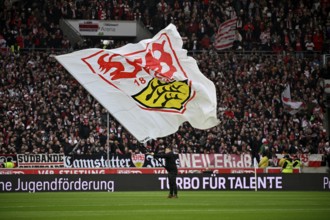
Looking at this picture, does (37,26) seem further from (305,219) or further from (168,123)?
(305,219)

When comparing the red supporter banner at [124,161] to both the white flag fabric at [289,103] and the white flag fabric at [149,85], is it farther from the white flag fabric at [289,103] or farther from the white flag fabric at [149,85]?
the white flag fabric at [149,85]

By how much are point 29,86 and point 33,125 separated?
388 centimetres

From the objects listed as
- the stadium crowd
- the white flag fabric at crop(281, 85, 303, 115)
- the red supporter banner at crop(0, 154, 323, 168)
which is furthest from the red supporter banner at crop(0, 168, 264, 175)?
the white flag fabric at crop(281, 85, 303, 115)

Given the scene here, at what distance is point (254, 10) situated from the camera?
6100cm

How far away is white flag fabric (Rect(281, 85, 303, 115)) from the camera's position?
53.7 m

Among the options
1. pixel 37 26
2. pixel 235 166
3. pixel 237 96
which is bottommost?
pixel 235 166

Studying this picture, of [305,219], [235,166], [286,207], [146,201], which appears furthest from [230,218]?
[235,166]

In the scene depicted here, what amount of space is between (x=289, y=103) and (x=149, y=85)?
27.0 meters

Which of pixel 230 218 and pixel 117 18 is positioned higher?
pixel 117 18

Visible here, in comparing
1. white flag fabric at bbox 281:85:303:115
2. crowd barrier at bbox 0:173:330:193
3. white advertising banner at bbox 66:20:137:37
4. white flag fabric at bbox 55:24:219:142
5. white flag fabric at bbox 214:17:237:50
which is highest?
white advertising banner at bbox 66:20:137:37

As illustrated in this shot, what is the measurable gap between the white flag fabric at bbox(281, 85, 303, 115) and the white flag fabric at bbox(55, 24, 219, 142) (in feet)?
84.5

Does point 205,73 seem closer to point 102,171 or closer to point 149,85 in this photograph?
point 102,171

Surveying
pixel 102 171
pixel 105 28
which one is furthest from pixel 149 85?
pixel 105 28

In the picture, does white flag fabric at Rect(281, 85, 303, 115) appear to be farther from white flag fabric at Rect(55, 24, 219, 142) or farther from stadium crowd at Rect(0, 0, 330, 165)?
white flag fabric at Rect(55, 24, 219, 142)
